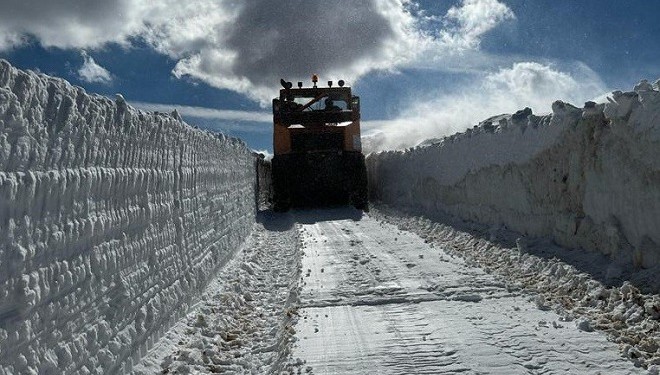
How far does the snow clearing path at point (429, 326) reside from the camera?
4.38 m

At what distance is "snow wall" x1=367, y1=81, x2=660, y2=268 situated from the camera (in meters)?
5.74

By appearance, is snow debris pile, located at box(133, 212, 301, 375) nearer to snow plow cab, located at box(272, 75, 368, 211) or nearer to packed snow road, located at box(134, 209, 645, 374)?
packed snow road, located at box(134, 209, 645, 374)

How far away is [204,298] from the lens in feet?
22.1

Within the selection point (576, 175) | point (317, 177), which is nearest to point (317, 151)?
point (317, 177)

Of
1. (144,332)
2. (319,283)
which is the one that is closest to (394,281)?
(319,283)

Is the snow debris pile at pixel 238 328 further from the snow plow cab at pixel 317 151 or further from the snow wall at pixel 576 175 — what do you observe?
the snow plow cab at pixel 317 151

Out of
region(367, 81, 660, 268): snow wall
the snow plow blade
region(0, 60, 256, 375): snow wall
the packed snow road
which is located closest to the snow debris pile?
the packed snow road

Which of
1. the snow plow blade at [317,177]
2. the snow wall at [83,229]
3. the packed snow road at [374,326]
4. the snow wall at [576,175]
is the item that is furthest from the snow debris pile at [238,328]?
the snow plow blade at [317,177]

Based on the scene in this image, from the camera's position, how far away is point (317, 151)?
18.3m

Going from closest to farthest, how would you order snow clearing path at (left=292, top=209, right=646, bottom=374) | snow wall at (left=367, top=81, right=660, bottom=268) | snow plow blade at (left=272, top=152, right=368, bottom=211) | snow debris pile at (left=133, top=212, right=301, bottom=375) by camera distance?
snow clearing path at (left=292, top=209, right=646, bottom=374), snow debris pile at (left=133, top=212, right=301, bottom=375), snow wall at (left=367, top=81, right=660, bottom=268), snow plow blade at (left=272, top=152, right=368, bottom=211)

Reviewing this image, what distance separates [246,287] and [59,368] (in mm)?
4785

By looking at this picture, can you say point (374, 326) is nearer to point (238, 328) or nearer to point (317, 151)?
point (238, 328)

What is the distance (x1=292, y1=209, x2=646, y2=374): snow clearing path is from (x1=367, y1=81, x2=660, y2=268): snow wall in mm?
1272

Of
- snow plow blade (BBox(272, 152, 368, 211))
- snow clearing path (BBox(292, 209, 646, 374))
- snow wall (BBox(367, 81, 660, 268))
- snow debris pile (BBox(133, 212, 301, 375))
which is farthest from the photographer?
snow plow blade (BBox(272, 152, 368, 211))
